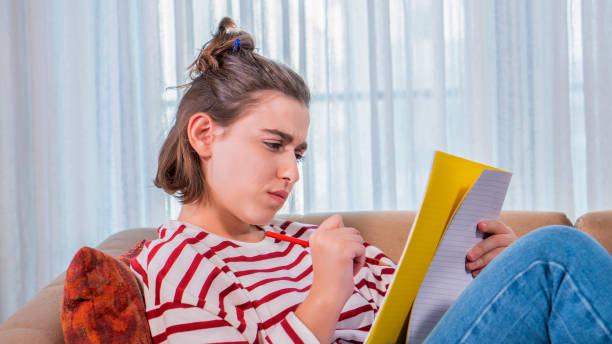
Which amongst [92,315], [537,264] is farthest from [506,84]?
[92,315]

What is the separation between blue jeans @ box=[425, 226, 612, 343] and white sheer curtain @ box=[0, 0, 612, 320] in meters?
1.24

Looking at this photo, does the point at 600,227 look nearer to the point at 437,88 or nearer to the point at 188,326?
the point at 437,88

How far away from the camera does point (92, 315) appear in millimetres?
709

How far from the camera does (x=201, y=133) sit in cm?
Answer: 97

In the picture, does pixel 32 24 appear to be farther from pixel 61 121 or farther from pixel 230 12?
pixel 230 12

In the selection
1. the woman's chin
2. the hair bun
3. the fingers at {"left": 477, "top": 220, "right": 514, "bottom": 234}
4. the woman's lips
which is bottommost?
the fingers at {"left": 477, "top": 220, "right": 514, "bottom": 234}

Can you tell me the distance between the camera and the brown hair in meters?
0.97

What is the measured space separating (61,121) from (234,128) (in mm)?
1370

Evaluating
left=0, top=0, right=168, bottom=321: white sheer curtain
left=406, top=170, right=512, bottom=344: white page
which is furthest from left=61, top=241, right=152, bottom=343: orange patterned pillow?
left=0, top=0, right=168, bottom=321: white sheer curtain

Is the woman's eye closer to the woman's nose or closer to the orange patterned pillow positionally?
the woman's nose

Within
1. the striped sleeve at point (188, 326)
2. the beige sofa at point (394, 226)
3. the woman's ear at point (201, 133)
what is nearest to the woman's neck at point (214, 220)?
the woman's ear at point (201, 133)

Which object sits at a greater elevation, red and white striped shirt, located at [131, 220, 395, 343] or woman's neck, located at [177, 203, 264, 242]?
woman's neck, located at [177, 203, 264, 242]

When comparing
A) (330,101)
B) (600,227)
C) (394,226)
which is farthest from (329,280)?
(330,101)

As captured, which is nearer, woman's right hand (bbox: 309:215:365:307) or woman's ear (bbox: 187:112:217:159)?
woman's right hand (bbox: 309:215:365:307)
